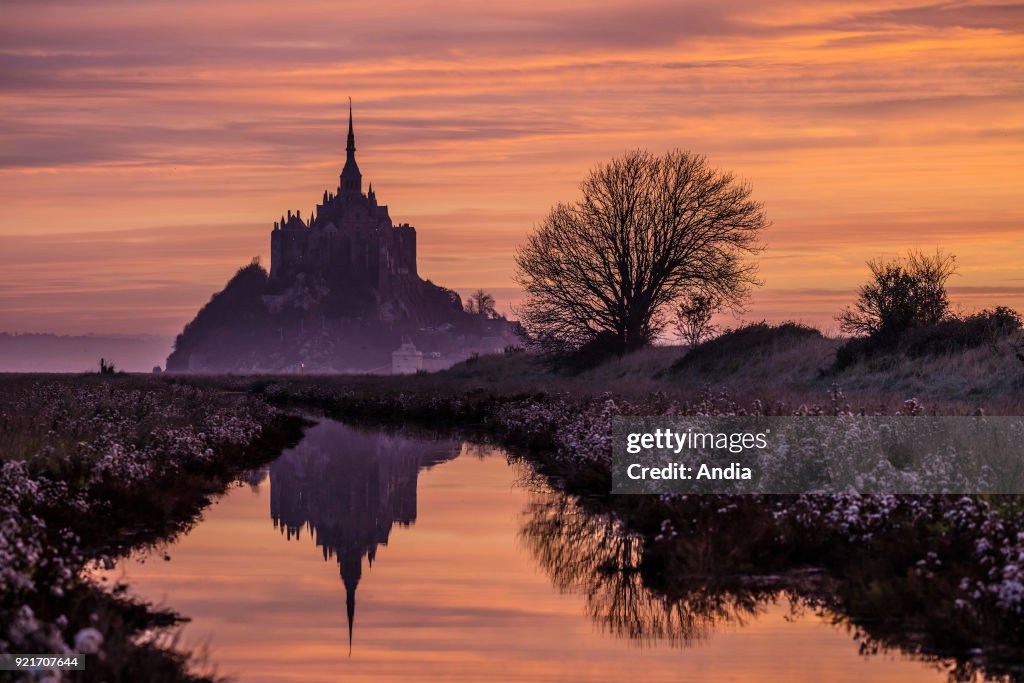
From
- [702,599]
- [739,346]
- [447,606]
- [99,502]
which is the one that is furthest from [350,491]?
[739,346]

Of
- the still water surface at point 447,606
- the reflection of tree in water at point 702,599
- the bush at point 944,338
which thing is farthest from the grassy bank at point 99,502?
the bush at point 944,338

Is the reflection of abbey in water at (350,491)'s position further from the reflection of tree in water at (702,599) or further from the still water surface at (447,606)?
the reflection of tree in water at (702,599)

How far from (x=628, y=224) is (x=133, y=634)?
47.4 m

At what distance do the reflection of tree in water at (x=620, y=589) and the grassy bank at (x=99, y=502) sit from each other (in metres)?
4.48

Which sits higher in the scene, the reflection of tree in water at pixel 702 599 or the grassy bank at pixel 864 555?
the grassy bank at pixel 864 555

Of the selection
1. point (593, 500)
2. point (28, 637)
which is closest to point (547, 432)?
point (593, 500)

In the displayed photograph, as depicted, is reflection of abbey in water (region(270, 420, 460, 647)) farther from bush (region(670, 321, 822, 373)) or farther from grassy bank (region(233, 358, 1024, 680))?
bush (region(670, 321, 822, 373))

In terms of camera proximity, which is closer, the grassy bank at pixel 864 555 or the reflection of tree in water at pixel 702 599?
the grassy bank at pixel 864 555

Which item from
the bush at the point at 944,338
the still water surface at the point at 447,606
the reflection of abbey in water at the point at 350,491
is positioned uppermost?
the bush at the point at 944,338

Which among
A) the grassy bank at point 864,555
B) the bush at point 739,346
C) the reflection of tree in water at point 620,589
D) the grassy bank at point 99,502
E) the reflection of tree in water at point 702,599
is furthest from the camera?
the bush at point 739,346

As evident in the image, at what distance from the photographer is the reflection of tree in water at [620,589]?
40.5 feet

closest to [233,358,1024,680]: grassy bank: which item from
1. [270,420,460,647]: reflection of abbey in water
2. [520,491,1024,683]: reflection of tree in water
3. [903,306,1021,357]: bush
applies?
[520,491,1024,683]: reflection of tree in water

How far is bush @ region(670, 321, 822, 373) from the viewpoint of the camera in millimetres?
50469

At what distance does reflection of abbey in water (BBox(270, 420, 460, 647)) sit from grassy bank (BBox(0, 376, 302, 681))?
4.43ft
